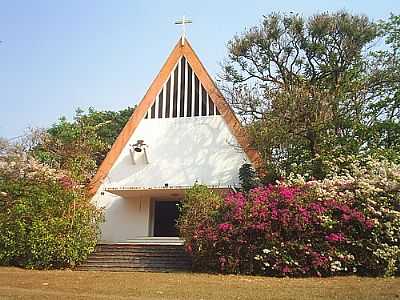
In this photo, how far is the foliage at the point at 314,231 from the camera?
1254cm

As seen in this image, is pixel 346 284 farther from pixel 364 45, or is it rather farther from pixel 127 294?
pixel 364 45

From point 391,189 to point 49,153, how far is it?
51.3 ft

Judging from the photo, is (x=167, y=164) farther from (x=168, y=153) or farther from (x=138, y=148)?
(x=138, y=148)

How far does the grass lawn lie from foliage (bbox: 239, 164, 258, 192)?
224 inches

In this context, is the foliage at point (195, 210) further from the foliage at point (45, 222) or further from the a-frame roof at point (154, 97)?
the a-frame roof at point (154, 97)

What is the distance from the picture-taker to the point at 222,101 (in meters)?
20.2

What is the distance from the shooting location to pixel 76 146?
23828 millimetres

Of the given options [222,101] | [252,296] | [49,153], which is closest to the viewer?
[252,296]

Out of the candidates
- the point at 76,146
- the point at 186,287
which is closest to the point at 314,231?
the point at 186,287

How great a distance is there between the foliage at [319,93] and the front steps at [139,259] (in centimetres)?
463

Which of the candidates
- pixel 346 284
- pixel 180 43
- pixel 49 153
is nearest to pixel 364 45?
pixel 180 43

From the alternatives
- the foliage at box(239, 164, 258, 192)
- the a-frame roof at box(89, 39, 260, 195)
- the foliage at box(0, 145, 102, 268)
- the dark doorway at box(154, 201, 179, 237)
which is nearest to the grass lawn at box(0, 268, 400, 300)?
the foliage at box(0, 145, 102, 268)

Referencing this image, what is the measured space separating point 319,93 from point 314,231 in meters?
6.34

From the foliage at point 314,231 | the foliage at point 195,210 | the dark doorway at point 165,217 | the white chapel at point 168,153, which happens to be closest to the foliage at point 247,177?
the white chapel at point 168,153
